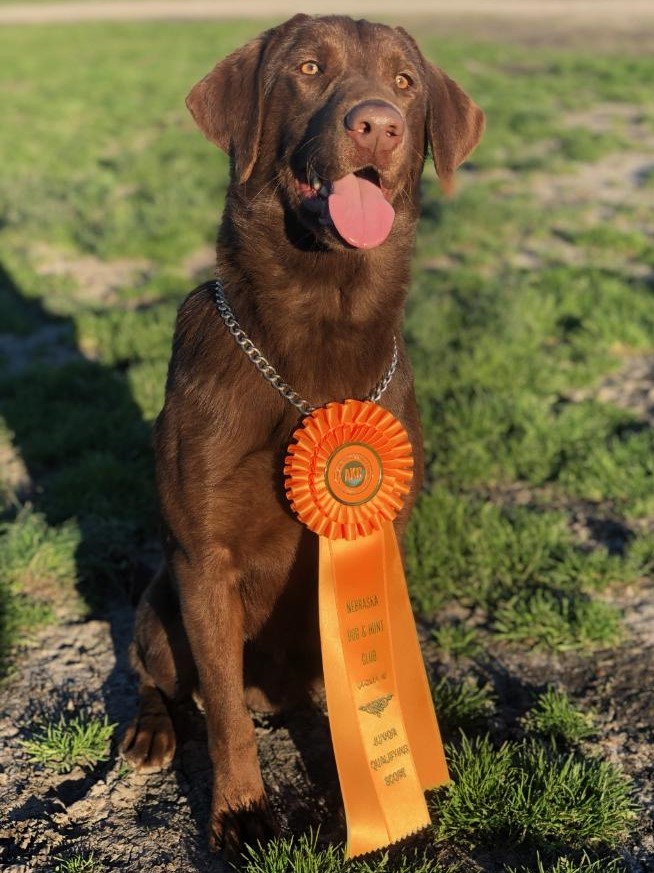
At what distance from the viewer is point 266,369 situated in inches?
105

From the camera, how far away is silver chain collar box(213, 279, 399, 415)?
2672 millimetres

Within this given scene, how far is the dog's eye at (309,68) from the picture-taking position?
2812 millimetres

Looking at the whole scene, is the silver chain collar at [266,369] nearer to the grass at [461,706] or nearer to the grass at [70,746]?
the grass at [461,706]

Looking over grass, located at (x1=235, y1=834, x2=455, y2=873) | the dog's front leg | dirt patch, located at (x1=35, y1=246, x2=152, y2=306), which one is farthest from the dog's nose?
dirt patch, located at (x1=35, y1=246, x2=152, y2=306)

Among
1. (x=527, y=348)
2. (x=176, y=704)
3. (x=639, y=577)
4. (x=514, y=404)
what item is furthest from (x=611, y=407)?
(x=176, y=704)

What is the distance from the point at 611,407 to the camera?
202 inches

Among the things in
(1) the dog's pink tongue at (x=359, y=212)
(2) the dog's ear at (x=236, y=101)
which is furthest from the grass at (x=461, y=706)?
(2) the dog's ear at (x=236, y=101)

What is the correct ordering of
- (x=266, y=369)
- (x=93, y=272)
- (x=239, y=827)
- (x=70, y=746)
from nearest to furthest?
1. (x=239, y=827)
2. (x=266, y=369)
3. (x=70, y=746)
4. (x=93, y=272)

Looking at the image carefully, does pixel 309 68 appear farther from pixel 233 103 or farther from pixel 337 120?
pixel 337 120

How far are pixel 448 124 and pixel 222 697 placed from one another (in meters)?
1.91

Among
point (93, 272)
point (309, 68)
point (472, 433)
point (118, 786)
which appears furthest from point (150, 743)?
point (93, 272)

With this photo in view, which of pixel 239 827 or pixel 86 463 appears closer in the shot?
pixel 239 827

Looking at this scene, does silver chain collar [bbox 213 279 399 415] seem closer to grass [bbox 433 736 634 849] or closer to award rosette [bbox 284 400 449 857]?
award rosette [bbox 284 400 449 857]

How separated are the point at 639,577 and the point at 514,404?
1513mm
